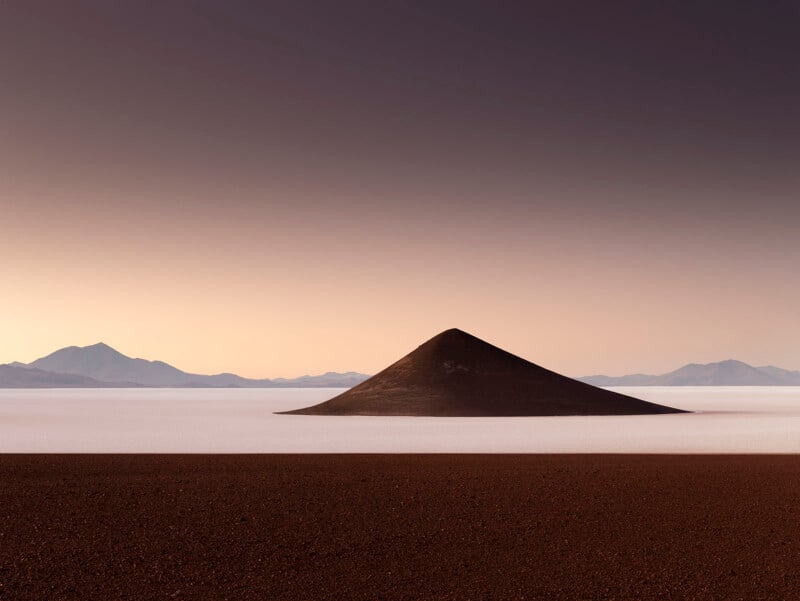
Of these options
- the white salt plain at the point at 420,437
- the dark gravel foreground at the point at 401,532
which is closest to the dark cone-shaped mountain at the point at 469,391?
the white salt plain at the point at 420,437

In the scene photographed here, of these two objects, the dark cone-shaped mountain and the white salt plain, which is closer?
the white salt plain

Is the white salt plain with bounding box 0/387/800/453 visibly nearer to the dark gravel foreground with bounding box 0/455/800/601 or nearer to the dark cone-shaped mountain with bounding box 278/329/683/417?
the dark cone-shaped mountain with bounding box 278/329/683/417

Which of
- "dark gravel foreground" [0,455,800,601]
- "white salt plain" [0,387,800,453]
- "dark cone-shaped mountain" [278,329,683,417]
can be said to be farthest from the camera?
"dark cone-shaped mountain" [278,329,683,417]

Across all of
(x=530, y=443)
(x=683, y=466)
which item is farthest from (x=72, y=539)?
(x=530, y=443)

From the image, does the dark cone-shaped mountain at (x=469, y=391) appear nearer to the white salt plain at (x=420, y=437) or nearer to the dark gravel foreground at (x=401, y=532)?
the white salt plain at (x=420, y=437)

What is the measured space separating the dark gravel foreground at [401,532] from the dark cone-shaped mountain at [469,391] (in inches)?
1510

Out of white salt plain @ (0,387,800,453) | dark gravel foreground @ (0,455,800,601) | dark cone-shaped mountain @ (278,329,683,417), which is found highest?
dark cone-shaped mountain @ (278,329,683,417)

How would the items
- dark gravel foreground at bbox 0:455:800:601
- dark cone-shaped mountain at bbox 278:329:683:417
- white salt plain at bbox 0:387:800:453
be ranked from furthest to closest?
1. dark cone-shaped mountain at bbox 278:329:683:417
2. white salt plain at bbox 0:387:800:453
3. dark gravel foreground at bbox 0:455:800:601

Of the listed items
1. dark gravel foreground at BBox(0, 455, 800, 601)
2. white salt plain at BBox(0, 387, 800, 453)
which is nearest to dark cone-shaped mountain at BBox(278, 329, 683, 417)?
white salt plain at BBox(0, 387, 800, 453)

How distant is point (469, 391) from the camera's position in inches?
2621

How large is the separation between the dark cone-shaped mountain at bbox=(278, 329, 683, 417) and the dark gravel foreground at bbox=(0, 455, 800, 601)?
126ft

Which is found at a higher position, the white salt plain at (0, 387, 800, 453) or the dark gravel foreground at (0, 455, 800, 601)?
the white salt plain at (0, 387, 800, 453)

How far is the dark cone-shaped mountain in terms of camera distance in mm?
64500

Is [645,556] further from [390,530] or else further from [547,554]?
[390,530]
